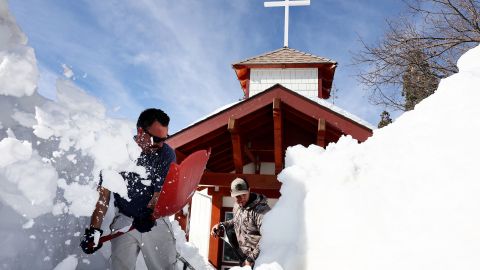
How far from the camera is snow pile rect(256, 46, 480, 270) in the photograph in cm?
112

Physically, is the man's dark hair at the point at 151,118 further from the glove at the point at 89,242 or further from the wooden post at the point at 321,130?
the wooden post at the point at 321,130

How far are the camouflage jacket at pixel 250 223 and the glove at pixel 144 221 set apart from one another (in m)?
1.56

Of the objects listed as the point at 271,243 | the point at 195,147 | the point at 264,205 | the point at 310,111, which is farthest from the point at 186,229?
the point at 271,243

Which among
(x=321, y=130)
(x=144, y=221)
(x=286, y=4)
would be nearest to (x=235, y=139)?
(x=321, y=130)

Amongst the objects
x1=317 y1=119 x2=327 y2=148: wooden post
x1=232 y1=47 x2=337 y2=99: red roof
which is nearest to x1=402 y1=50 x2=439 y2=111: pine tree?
x1=232 y1=47 x2=337 y2=99: red roof

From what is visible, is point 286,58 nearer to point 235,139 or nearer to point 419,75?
point 419,75

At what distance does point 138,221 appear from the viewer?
227cm

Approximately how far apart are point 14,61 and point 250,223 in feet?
8.59

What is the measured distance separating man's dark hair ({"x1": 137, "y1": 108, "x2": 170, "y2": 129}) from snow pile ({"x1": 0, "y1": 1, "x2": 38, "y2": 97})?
2.32 feet

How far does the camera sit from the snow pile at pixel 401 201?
3.67 ft

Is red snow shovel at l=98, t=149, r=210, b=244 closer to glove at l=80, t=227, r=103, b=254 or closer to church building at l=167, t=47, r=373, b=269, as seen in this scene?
glove at l=80, t=227, r=103, b=254

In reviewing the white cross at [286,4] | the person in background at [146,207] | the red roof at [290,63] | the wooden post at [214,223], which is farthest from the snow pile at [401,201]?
the white cross at [286,4]

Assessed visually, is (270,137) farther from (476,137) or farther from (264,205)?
(476,137)

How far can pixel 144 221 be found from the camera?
2283 millimetres
